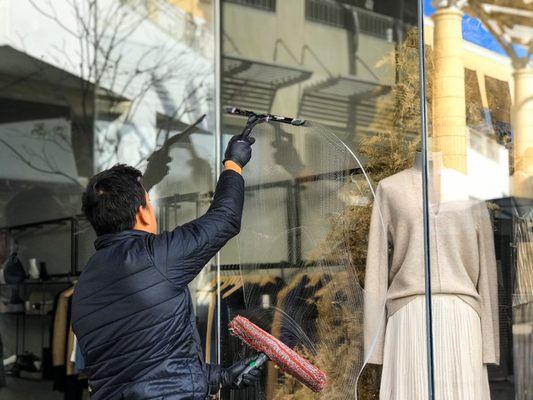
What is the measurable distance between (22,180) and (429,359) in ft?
11.6

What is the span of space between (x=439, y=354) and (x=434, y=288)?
248mm

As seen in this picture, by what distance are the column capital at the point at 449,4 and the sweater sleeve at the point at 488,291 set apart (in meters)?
0.82

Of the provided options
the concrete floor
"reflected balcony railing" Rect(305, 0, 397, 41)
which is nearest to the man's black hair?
"reflected balcony railing" Rect(305, 0, 397, 41)

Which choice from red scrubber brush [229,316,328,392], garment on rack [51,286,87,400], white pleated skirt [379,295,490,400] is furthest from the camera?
garment on rack [51,286,87,400]

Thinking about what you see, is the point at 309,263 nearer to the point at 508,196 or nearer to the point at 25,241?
the point at 508,196

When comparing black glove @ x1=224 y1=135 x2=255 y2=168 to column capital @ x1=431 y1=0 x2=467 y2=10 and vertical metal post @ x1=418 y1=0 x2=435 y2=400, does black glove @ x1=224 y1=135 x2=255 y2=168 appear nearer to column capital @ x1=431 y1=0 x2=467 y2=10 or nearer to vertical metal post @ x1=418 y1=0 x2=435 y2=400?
vertical metal post @ x1=418 y1=0 x2=435 y2=400

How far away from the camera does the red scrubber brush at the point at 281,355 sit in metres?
3.16

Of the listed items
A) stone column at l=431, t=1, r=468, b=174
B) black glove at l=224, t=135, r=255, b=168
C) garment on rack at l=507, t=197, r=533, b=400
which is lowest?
garment on rack at l=507, t=197, r=533, b=400

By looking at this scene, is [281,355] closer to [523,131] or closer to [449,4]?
[523,131]

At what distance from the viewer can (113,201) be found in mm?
2432

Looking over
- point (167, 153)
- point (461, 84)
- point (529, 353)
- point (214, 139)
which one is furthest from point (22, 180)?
point (529, 353)

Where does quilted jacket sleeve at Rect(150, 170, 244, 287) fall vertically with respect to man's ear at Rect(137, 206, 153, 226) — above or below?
below

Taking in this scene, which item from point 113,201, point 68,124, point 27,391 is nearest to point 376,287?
point 113,201

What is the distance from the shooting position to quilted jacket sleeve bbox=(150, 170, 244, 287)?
7.64ft
